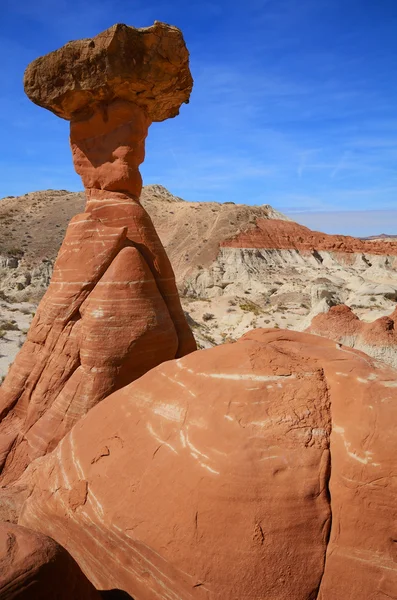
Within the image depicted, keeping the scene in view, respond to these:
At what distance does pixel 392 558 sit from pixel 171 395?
2.14 m

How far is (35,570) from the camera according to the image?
277cm

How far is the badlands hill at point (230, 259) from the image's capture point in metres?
25.7

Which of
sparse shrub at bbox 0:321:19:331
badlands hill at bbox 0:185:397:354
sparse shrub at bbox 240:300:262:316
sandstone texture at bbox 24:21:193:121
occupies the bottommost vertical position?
sparse shrub at bbox 0:321:19:331

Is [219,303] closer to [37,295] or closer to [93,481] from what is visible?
[37,295]

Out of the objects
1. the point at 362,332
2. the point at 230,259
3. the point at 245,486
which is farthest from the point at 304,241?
the point at 245,486

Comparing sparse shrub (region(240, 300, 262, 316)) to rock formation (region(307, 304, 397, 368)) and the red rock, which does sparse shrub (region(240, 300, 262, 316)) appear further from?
the red rock

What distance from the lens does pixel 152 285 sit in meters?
6.69

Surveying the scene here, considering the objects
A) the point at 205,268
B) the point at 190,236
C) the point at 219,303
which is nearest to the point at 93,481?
the point at 219,303

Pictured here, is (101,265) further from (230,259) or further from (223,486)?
(230,259)

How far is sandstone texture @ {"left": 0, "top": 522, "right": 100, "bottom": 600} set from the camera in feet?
8.70

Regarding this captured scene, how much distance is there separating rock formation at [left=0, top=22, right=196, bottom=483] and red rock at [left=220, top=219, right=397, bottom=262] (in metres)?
35.9

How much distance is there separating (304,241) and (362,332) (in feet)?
112

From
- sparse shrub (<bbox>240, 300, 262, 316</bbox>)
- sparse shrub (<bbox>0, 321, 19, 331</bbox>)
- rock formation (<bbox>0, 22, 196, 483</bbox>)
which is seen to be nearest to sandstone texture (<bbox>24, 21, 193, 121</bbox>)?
rock formation (<bbox>0, 22, 196, 483</bbox>)

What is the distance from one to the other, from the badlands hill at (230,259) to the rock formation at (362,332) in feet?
27.3
